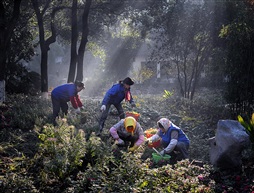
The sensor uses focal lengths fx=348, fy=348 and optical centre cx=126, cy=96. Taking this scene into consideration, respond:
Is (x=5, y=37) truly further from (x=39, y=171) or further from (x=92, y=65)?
(x=92, y=65)

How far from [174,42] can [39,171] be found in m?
15.0

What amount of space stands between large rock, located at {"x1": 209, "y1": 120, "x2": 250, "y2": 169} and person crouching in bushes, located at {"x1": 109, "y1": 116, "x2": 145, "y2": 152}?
1.80 metres

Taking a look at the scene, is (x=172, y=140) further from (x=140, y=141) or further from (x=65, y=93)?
(x=65, y=93)

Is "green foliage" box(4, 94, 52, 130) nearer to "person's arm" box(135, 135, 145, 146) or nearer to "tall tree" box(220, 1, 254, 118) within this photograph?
"person's arm" box(135, 135, 145, 146)

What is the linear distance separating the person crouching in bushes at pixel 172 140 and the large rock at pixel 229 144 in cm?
78

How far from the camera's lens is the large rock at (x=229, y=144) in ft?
21.1

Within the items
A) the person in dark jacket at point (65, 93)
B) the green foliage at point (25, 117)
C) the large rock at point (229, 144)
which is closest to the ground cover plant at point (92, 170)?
the large rock at point (229, 144)

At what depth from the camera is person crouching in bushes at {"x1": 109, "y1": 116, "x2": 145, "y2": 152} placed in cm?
771

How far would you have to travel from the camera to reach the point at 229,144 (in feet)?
21.2

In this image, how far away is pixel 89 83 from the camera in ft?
117

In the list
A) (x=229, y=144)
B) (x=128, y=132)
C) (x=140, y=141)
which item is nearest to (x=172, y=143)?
(x=140, y=141)

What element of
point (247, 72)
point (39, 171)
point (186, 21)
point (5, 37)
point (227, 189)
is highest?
point (186, 21)

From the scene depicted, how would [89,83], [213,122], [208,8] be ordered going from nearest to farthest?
[213,122], [208,8], [89,83]

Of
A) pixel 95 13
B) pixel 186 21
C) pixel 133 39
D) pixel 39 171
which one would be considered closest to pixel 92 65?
pixel 133 39
